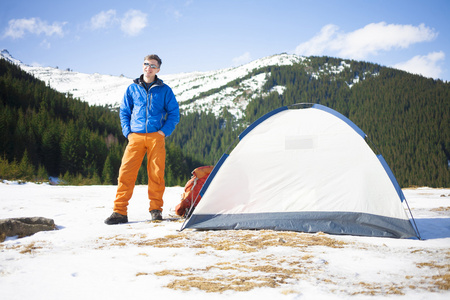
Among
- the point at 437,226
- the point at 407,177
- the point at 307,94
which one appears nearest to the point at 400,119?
the point at 407,177

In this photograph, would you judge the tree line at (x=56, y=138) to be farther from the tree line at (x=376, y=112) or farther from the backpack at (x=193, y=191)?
the tree line at (x=376, y=112)

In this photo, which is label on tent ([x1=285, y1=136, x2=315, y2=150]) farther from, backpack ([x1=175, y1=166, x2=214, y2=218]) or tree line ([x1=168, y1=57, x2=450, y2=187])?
tree line ([x1=168, y1=57, x2=450, y2=187])

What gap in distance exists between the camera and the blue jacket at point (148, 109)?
5.17 m

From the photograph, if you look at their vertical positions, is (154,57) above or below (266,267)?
above

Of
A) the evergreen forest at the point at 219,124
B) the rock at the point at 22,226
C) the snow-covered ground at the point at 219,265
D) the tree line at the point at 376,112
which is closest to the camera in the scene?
the snow-covered ground at the point at 219,265

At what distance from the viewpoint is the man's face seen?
206 inches

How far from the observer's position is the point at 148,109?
5180mm

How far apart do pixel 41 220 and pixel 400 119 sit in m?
107

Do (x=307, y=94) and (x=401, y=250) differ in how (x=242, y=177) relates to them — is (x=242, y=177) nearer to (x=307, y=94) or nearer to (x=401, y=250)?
(x=401, y=250)

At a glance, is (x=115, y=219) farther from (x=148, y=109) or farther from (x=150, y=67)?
(x=150, y=67)

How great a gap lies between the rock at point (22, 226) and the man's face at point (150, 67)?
2.85m

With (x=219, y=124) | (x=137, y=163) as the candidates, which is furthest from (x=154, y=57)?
(x=219, y=124)

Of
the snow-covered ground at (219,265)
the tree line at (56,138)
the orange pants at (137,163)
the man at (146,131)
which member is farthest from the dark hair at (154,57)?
the tree line at (56,138)

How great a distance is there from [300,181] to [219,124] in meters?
134
